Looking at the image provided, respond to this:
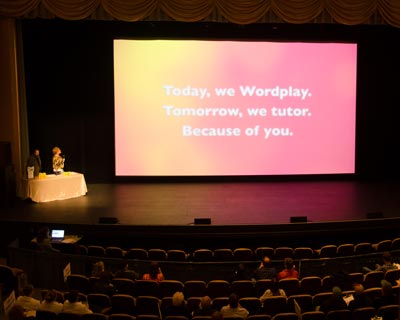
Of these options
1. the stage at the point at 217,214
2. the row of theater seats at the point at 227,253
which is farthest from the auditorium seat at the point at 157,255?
the stage at the point at 217,214

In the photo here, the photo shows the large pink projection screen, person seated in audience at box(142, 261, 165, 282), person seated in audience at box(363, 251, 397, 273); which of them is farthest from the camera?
the large pink projection screen

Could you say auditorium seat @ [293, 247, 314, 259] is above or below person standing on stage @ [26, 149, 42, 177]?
below

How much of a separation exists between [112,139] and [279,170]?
4.27 metres

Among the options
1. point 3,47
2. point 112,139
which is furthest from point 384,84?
point 3,47

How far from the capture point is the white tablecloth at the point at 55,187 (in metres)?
12.3

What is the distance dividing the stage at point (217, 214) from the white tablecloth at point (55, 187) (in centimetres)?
21

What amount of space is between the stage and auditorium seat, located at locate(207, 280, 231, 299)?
109 inches

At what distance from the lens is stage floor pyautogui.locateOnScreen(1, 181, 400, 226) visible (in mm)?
11047

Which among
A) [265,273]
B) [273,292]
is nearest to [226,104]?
[265,273]

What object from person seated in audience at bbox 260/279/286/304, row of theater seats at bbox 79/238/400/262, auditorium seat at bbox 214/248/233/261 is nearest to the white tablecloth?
row of theater seats at bbox 79/238/400/262

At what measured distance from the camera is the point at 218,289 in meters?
7.71

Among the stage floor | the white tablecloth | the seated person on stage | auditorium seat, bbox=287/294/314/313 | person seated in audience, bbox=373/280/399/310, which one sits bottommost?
auditorium seat, bbox=287/294/314/313

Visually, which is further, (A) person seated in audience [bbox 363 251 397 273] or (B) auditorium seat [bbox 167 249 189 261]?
(B) auditorium seat [bbox 167 249 189 261]

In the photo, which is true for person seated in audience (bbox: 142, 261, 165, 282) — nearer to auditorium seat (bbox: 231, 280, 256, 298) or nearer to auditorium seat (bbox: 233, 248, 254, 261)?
auditorium seat (bbox: 231, 280, 256, 298)
